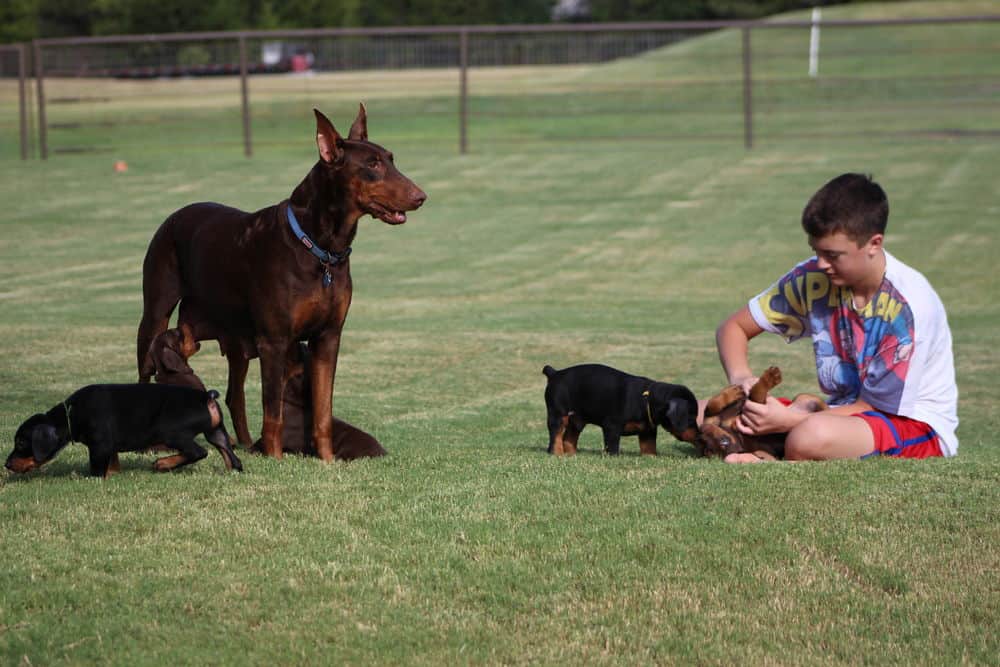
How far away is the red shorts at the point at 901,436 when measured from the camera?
23.5ft

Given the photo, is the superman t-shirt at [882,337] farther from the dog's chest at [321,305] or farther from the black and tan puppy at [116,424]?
the black and tan puppy at [116,424]

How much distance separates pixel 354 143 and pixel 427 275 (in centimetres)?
1255

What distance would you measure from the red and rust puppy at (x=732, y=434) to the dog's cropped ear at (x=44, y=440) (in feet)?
11.1

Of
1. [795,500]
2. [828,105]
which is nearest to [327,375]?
[795,500]

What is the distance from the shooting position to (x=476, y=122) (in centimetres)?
3841

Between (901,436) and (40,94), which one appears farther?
(40,94)

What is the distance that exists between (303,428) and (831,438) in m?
2.84

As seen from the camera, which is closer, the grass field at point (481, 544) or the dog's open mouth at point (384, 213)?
the grass field at point (481, 544)

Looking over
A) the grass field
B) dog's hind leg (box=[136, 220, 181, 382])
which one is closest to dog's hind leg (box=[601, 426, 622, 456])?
the grass field

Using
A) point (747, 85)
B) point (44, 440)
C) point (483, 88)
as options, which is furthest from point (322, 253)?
point (483, 88)

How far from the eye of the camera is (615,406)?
7.44 meters

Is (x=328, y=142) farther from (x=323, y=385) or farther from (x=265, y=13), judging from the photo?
(x=265, y=13)

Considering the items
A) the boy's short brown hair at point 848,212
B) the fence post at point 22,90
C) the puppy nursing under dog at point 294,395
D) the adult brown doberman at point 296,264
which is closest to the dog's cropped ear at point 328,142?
the adult brown doberman at point 296,264

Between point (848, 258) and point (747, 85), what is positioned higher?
point (747, 85)
